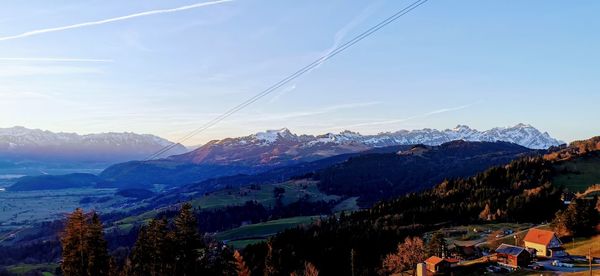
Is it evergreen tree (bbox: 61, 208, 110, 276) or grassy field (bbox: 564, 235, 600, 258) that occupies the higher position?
evergreen tree (bbox: 61, 208, 110, 276)

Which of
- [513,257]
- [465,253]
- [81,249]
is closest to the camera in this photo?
Result: [81,249]

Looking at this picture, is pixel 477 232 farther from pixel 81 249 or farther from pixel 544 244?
pixel 81 249

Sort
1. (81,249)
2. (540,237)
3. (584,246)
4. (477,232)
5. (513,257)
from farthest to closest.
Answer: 1. (477,232)
2. (540,237)
3. (584,246)
4. (513,257)
5. (81,249)

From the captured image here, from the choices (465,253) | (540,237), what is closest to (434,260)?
(465,253)

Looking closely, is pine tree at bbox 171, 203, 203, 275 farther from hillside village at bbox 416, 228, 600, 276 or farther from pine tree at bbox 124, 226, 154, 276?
hillside village at bbox 416, 228, 600, 276

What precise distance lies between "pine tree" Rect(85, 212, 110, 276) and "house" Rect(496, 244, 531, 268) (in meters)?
65.9

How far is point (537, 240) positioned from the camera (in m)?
100

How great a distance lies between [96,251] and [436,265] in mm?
56567

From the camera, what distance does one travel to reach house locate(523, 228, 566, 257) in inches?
3784

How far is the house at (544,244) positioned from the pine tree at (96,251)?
7839 cm

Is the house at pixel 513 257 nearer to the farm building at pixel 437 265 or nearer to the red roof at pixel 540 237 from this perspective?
the farm building at pixel 437 265

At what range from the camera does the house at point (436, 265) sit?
88.9 metres

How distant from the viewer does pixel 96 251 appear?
60.5 meters

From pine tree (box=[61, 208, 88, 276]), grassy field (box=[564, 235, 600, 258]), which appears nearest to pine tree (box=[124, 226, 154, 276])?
pine tree (box=[61, 208, 88, 276])
